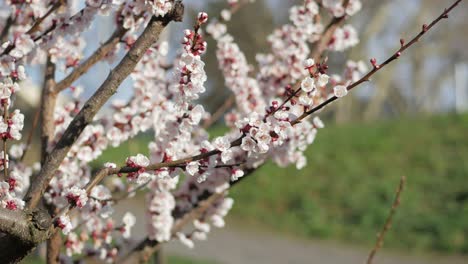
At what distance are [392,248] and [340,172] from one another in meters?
3.51

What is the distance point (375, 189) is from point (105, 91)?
10.8 m

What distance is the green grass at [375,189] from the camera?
33.8 ft

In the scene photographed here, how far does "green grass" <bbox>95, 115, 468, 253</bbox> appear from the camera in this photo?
10.3m

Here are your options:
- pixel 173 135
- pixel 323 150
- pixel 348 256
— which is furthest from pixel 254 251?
pixel 173 135

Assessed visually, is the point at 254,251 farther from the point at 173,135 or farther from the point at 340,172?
the point at 173,135

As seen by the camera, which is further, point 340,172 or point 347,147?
point 347,147

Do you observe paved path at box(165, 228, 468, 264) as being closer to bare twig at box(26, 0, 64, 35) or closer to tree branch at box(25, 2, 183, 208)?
bare twig at box(26, 0, 64, 35)

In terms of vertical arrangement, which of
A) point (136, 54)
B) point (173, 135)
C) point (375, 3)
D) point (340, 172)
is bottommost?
point (136, 54)

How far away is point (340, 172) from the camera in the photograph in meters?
13.2

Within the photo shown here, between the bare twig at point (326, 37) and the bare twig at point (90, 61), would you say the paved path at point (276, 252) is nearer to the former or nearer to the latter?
the bare twig at point (326, 37)

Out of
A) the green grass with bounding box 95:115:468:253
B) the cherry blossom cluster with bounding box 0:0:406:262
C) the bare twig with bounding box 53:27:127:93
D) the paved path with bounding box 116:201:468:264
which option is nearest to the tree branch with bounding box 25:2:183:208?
the cherry blossom cluster with bounding box 0:0:406:262

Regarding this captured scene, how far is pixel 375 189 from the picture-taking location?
472 inches

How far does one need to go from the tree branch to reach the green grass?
8.83m

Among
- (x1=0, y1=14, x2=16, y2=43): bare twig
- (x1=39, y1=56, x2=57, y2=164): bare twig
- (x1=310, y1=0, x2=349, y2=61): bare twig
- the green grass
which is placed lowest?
(x1=39, y1=56, x2=57, y2=164): bare twig
